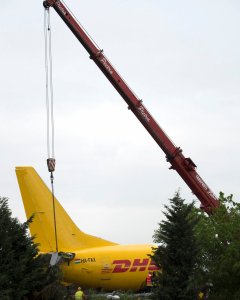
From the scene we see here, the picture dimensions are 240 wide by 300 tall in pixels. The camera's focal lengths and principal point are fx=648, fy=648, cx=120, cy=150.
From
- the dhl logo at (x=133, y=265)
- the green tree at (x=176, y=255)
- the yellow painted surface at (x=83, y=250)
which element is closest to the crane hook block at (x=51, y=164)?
the green tree at (x=176, y=255)

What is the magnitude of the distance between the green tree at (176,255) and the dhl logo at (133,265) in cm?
935

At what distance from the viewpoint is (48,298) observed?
2419cm

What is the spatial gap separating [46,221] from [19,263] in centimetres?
1312

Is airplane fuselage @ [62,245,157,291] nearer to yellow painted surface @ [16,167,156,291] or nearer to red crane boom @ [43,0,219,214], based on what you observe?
yellow painted surface @ [16,167,156,291]

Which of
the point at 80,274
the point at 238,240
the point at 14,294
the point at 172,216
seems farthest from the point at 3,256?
the point at 80,274

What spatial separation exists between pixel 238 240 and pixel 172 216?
2.83 m

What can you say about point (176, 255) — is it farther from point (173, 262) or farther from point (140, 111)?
point (140, 111)

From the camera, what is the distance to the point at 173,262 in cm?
2594

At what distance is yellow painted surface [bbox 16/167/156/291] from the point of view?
116ft

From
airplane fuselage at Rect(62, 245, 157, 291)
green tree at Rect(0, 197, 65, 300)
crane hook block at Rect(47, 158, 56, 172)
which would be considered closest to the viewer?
green tree at Rect(0, 197, 65, 300)

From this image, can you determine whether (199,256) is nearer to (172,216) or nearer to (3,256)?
(172,216)

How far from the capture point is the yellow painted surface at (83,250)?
35406mm

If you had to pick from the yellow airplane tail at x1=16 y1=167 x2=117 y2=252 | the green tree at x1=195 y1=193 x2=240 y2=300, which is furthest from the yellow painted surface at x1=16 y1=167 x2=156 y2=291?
the green tree at x1=195 y1=193 x2=240 y2=300

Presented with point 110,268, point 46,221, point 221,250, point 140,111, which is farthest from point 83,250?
point 221,250
